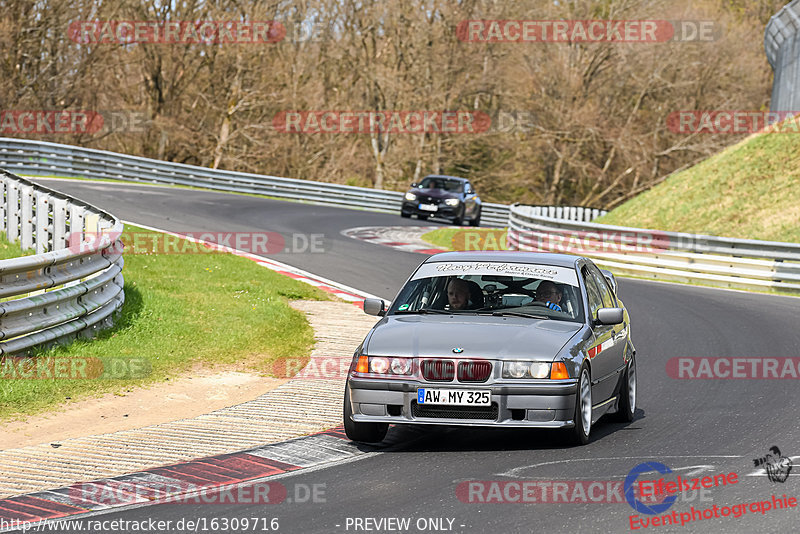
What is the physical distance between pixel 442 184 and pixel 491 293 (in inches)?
1062

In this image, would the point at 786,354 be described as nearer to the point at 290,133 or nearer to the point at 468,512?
the point at 468,512

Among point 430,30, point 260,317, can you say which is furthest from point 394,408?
point 430,30

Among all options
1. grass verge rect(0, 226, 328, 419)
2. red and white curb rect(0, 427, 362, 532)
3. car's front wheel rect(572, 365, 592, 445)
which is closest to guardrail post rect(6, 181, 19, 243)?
grass verge rect(0, 226, 328, 419)

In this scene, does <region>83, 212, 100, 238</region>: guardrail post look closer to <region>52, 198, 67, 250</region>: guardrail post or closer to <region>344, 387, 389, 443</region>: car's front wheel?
<region>52, 198, 67, 250</region>: guardrail post

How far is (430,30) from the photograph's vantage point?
53906 mm

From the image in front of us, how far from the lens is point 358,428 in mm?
8055

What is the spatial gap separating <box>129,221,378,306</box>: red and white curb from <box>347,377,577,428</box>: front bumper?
8.92 m

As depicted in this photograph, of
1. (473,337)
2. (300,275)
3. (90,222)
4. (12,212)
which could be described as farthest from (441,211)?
(473,337)

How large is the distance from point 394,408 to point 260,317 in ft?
21.4

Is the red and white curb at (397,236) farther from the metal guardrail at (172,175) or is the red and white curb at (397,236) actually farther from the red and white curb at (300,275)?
the metal guardrail at (172,175)

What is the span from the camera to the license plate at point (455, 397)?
767cm

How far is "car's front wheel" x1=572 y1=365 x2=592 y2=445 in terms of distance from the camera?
789cm

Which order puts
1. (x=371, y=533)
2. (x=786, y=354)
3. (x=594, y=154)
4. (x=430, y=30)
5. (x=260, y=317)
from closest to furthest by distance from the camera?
(x=371, y=533) → (x=786, y=354) → (x=260, y=317) → (x=430, y=30) → (x=594, y=154)

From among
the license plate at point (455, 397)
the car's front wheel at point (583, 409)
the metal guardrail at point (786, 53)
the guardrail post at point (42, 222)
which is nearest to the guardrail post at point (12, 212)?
the guardrail post at point (42, 222)
